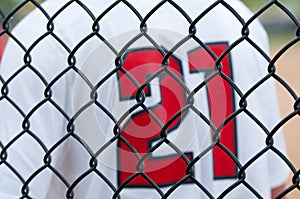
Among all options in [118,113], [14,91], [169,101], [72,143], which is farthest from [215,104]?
[14,91]

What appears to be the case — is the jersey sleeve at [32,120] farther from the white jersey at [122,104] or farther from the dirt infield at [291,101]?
the dirt infield at [291,101]

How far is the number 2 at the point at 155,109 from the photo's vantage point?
1.51 meters

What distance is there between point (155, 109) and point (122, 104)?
0.08 m

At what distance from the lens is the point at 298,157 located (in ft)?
22.3

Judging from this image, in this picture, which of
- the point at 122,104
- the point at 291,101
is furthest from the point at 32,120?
the point at 291,101

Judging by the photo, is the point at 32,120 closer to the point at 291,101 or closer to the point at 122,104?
the point at 122,104

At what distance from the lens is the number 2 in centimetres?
151

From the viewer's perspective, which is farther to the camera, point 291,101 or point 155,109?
point 291,101

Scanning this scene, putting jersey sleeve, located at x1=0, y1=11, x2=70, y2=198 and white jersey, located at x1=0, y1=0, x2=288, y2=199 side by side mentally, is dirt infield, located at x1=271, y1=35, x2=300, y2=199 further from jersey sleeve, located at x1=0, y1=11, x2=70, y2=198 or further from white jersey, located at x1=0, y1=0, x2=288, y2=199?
jersey sleeve, located at x1=0, y1=11, x2=70, y2=198

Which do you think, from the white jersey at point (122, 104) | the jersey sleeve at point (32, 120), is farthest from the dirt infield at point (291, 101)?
the jersey sleeve at point (32, 120)

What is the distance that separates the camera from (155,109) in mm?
1535

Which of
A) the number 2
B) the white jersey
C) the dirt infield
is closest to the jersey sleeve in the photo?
the white jersey

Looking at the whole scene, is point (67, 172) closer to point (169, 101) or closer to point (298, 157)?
point (169, 101)

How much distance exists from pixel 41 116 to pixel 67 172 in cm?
16
